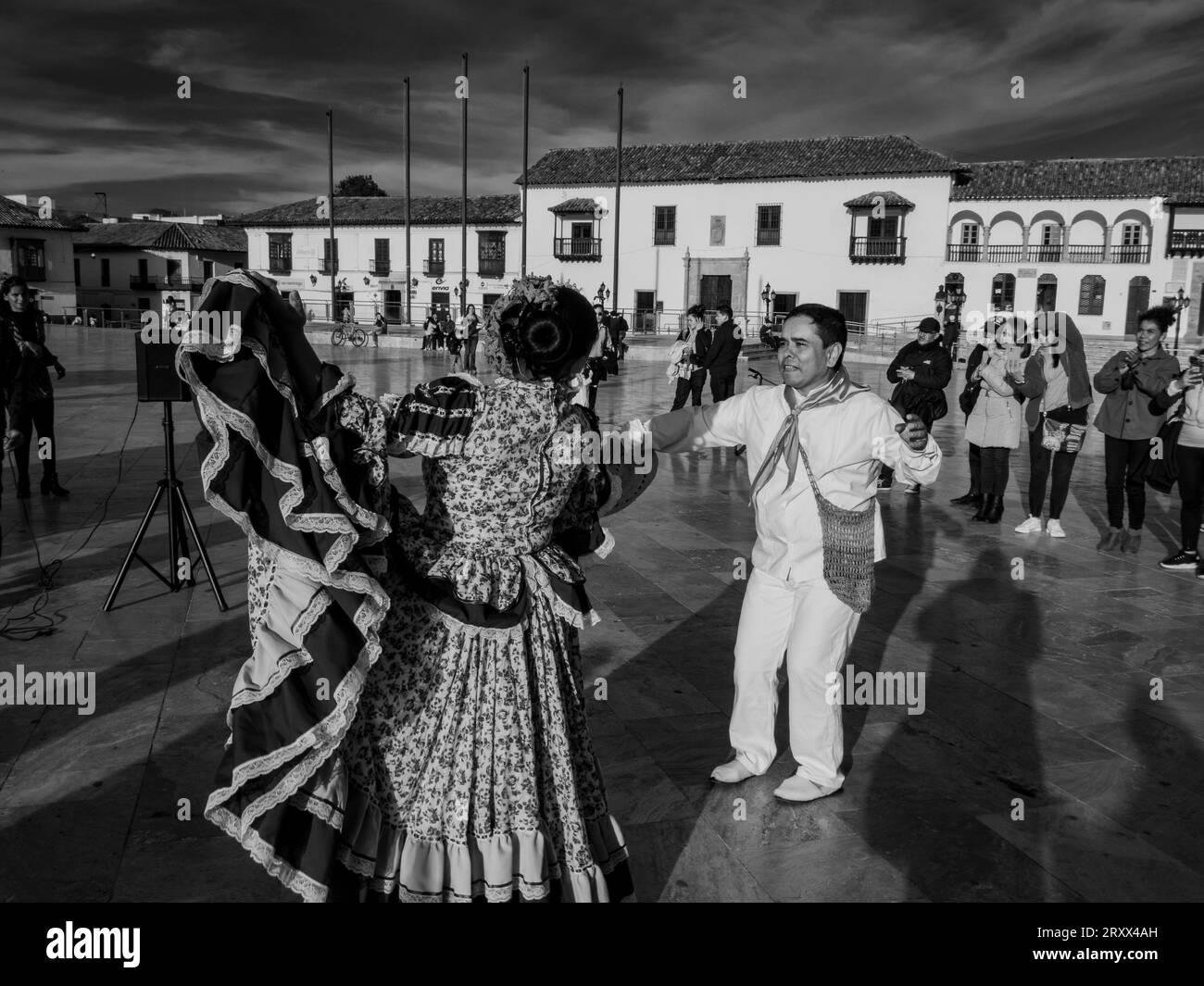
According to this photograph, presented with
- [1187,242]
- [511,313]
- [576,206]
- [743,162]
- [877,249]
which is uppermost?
[743,162]

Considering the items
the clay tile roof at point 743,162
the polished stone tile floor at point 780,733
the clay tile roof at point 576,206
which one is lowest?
the polished stone tile floor at point 780,733

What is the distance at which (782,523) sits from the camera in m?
3.48

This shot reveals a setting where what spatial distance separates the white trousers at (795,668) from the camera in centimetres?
343

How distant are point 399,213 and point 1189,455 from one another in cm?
4880

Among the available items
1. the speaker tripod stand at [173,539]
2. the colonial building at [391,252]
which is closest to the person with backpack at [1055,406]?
the speaker tripod stand at [173,539]

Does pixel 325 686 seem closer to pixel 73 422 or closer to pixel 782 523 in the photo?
pixel 782 523

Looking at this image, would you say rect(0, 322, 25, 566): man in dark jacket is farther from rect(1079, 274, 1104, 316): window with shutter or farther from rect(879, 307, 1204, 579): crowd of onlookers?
rect(1079, 274, 1104, 316): window with shutter

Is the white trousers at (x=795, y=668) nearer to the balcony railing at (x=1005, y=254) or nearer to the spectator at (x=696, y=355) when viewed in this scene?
the spectator at (x=696, y=355)

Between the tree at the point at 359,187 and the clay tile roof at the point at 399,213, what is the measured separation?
24.5 meters

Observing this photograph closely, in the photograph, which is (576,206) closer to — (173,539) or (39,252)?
(39,252)

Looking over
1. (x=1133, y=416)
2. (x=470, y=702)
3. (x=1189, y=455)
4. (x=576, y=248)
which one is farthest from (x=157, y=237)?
(x=470, y=702)

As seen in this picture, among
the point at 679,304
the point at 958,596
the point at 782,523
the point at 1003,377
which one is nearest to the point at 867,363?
the point at 679,304

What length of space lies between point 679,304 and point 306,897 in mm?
44770

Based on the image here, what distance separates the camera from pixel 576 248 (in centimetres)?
4769
